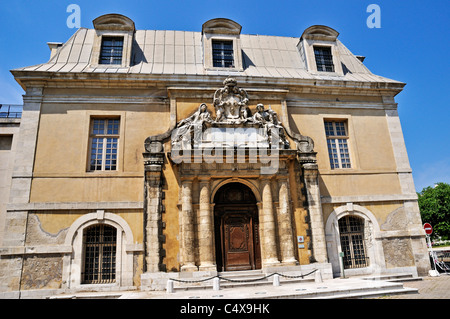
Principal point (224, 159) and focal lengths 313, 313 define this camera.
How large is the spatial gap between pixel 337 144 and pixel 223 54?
21.9 feet

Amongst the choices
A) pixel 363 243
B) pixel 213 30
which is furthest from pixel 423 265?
pixel 213 30

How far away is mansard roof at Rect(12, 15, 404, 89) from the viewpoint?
1362cm

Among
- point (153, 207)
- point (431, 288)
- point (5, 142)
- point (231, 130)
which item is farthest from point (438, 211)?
point (5, 142)

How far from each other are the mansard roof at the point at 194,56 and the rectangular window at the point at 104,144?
2144 mm

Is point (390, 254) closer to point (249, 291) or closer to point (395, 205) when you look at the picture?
point (395, 205)

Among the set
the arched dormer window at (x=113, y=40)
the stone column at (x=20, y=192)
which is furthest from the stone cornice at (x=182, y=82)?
the arched dormer window at (x=113, y=40)

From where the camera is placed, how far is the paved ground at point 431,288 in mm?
8734

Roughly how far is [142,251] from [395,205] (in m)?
10.6

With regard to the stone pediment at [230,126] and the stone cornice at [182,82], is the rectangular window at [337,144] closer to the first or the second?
the stone cornice at [182,82]

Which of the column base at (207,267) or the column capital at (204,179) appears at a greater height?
the column capital at (204,179)

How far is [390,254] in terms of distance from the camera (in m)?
12.8

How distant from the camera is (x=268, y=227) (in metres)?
11.7

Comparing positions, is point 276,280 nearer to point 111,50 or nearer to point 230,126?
point 230,126
